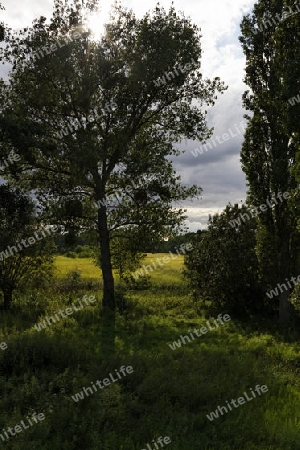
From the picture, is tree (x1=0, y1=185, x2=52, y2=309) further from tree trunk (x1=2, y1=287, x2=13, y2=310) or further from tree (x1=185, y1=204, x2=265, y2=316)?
tree (x1=185, y1=204, x2=265, y2=316)

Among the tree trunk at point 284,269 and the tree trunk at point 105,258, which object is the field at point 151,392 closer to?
the tree trunk at point 284,269

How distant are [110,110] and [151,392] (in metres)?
17.0

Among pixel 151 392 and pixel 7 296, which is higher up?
pixel 7 296

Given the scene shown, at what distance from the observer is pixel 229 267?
2481 centimetres

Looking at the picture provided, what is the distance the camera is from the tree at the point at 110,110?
20.7 m

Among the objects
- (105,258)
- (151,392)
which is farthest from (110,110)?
(151,392)

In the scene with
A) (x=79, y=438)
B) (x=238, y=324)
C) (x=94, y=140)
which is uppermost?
(x=94, y=140)

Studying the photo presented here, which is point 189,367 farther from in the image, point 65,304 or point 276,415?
point 65,304

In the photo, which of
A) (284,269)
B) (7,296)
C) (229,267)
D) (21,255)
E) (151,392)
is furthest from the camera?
(229,267)

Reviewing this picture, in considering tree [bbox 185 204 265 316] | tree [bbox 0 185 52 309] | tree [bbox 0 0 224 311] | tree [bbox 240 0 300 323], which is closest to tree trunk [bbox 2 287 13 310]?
tree [bbox 0 185 52 309]

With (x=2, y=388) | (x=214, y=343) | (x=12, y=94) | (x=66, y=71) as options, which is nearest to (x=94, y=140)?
(x=66, y=71)

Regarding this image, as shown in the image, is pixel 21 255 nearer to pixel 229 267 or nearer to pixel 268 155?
pixel 229 267

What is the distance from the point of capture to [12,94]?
Answer: 21.5 metres

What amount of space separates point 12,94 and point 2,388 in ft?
56.3
